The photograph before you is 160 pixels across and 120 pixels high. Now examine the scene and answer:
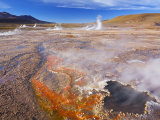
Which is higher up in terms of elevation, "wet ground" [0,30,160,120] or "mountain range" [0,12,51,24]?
"mountain range" [0,12,51,24]

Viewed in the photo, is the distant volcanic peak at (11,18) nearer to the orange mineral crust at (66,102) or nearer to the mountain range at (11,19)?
the mountain range at (11,19)

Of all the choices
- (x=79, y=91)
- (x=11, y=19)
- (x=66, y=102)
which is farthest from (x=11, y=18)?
(x=66, y=102)

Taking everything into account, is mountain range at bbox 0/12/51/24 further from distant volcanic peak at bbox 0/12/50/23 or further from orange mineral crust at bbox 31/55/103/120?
orange mineral crust at bbox 31/55/103/120

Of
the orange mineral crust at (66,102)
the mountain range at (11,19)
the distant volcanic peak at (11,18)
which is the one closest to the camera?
the orange mineral crust at (66,102)

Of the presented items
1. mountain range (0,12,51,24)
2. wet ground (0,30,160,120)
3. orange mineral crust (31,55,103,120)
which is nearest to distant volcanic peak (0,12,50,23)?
mountain range (0,12,51,24)

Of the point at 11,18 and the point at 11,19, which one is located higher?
the point at 11,18

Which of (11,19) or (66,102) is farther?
(11,19)

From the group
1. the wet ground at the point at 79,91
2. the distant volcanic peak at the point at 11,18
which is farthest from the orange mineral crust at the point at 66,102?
the distant volcanic peak at the point at 11,18

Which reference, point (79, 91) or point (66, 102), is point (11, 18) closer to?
point (79, 91)

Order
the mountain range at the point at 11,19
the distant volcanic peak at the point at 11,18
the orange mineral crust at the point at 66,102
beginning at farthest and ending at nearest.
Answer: the distant volcanic peak at the point at 11,18 → the mountain range at the point at 11,19 → the orange mineral crust at the point at 66,102

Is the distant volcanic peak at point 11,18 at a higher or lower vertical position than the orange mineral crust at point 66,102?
higher

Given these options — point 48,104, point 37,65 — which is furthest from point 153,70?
point 37,65

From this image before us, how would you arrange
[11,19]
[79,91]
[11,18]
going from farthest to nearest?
[11,18] → [11,19] → [79,91]

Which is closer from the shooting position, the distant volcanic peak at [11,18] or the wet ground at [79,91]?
the wet ground at [79,91]
